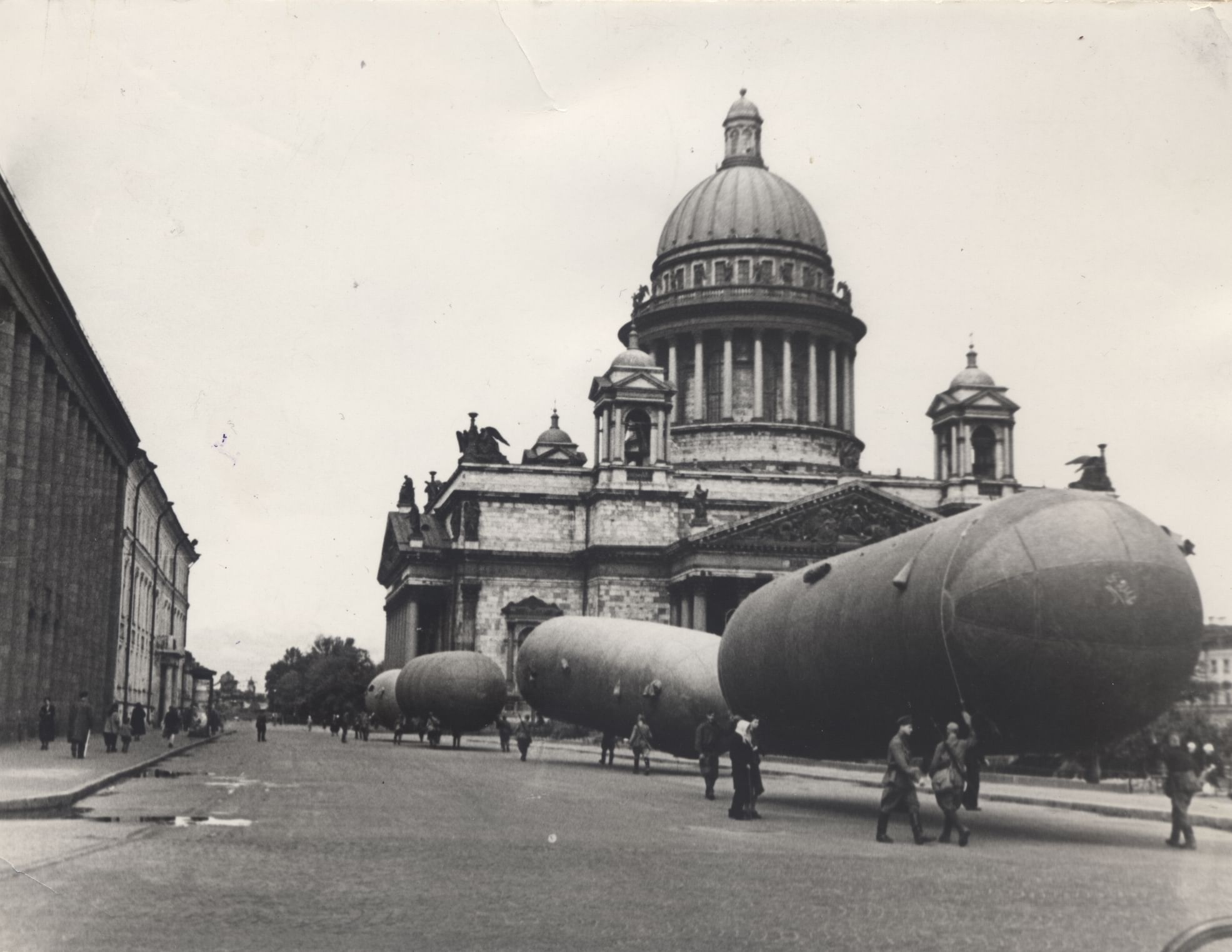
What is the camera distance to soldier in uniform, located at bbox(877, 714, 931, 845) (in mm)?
18109

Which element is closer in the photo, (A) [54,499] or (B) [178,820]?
(B) [178,820]

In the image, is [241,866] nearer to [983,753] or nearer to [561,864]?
[561,864]

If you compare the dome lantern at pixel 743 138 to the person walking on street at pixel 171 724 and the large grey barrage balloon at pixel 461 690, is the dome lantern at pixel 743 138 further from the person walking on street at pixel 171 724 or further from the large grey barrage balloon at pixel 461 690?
the person walking on street at pixel 171 724

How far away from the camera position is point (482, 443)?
8238cm

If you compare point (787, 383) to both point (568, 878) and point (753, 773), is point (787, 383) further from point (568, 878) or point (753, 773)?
point (568, 878)

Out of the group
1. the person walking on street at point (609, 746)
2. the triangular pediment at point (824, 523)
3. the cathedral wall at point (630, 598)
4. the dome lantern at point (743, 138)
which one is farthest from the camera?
the dome lantern at point (743, 138)

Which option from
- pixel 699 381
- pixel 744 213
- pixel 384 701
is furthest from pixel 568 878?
pixel 744 213

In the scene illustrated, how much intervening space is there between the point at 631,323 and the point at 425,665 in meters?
42.1

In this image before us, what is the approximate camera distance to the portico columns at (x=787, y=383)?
85.1m

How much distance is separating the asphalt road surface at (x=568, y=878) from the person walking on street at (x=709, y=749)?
62.7 inches

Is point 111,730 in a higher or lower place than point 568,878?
higher

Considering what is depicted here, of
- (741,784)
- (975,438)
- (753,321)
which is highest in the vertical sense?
(753,321)

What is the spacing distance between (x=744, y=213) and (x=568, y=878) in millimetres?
78684

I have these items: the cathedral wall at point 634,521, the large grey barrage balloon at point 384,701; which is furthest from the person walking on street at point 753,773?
the cathedral wall at point 634,521
